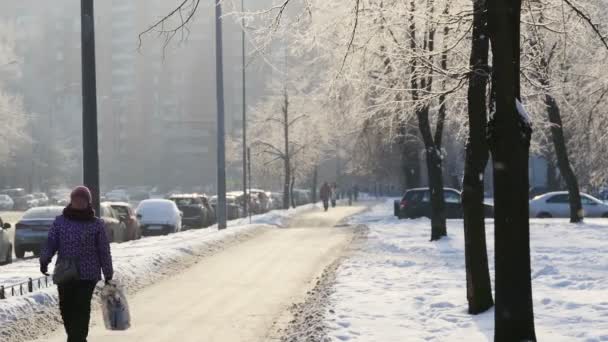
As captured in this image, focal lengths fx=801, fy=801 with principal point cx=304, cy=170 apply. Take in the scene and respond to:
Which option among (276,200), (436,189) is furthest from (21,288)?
(276,200)

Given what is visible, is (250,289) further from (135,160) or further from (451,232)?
(135,160)

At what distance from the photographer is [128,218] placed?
26203mm

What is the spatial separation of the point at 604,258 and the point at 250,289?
287 inches

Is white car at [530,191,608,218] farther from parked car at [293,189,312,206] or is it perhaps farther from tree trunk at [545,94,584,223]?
parked car at [293,189,312,206]

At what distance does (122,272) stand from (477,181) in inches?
281

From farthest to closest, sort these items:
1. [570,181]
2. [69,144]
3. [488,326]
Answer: [69,144] → [570,181] → [488,326]

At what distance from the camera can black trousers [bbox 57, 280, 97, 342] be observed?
7.05 metres

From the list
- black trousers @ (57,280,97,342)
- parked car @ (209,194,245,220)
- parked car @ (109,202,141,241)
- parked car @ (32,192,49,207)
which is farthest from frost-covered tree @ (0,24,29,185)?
black trousers @ (57,280,97,342)

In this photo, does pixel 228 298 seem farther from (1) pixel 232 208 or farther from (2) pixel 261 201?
(2) pixel 261 201

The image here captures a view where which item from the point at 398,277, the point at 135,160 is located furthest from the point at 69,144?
the point at 398,277

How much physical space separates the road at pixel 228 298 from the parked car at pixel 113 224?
161 inches

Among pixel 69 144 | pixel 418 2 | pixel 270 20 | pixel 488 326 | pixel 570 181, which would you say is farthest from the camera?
pixel 69 144

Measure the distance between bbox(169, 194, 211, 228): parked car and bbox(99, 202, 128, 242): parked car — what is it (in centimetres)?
1026

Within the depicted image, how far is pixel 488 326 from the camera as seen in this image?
336 inches
